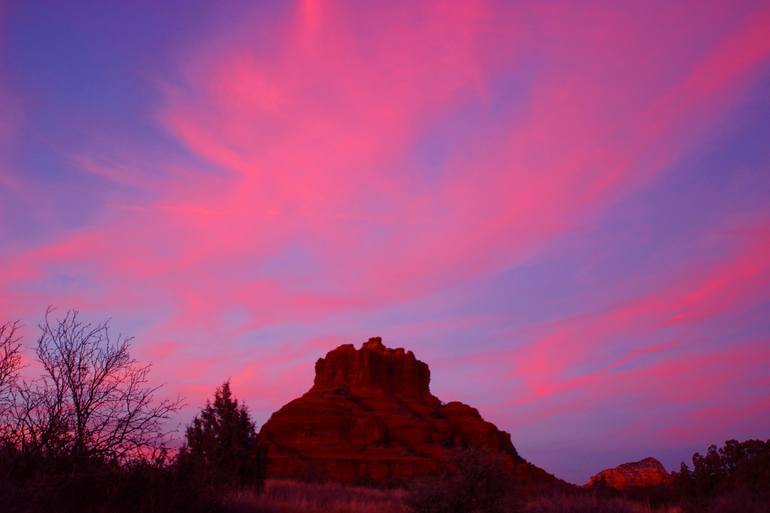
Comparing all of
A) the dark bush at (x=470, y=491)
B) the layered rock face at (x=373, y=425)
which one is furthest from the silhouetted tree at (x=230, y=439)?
the layered rock face at (x=373, y=425)

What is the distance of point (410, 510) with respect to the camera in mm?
21641

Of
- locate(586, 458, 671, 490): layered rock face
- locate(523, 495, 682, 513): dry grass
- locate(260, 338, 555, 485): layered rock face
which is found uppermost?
locate(260, 338, 555, 485): layered rock face

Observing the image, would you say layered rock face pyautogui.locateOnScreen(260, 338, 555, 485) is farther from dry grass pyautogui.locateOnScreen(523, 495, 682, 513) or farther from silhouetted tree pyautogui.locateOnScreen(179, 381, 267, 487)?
dry grass pyautogui.locateOnScreen(523, 495, 682, 513)

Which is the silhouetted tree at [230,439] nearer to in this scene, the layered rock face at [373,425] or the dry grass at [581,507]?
the dry grass at [581,507]

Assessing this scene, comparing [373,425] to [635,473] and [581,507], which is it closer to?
[635,473]

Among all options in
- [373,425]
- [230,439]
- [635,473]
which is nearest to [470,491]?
[230,439]

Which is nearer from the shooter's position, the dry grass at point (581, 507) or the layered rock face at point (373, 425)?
the dry grass at point (581, 507)

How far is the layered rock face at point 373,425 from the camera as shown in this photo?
109125 mm

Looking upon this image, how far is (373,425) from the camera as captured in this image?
122 metres

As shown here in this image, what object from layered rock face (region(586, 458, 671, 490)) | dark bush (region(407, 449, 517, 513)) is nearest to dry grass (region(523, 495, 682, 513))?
dark bush (region(407, 449, 517, 513))

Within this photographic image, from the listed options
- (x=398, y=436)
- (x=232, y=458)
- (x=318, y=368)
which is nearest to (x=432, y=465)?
(x=398, y=436)

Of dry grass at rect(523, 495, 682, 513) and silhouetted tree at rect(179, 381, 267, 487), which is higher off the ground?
silhouetted tree at rect(179, 381, 267, 487)

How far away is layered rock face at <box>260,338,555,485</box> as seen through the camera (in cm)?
10912

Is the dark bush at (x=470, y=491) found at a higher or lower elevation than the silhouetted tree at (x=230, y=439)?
lower
